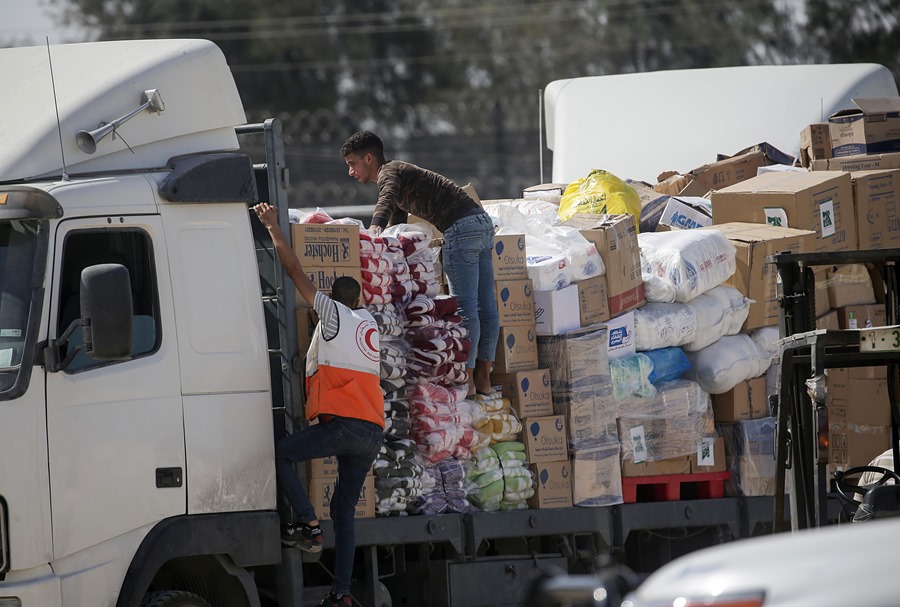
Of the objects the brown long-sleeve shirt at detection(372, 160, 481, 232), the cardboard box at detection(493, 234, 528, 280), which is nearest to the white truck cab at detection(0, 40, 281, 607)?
the brown long-sleeve shirt at detection(372, 160, 481, 232)

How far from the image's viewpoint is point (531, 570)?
725 cm

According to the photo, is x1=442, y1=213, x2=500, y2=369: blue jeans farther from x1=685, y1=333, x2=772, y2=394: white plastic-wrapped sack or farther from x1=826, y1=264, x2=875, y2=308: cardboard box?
x1=826, y1=264, x2=875, y2=308: cardboard box

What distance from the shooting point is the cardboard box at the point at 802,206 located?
858 cm

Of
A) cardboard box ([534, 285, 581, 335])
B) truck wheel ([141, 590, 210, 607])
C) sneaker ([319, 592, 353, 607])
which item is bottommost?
sneaker ([319, 592, 353, 607])

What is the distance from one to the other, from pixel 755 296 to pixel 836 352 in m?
2.17

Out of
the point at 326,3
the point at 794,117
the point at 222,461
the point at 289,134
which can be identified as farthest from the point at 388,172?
the point at 326,3

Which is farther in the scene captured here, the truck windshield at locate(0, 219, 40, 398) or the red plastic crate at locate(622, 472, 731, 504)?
the red plastic crate at locate(622, 472, 731, 504)

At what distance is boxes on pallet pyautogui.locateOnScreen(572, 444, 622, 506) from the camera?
7.36m

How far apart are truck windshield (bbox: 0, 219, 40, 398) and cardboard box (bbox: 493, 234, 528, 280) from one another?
2638mm

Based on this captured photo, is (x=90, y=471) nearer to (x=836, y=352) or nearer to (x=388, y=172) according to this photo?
(x=388, y=172)

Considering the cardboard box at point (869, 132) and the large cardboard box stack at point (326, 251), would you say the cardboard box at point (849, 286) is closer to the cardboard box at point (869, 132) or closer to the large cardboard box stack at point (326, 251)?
the cardboard box at point (869, 132)

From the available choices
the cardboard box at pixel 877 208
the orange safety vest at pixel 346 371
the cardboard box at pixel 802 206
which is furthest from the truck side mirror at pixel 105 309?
the cardboard box at pixel 877 208

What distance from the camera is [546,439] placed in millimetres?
7316

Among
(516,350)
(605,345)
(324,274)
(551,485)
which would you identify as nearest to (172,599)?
(324,274)
